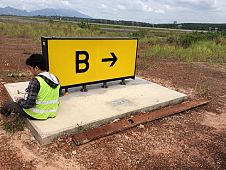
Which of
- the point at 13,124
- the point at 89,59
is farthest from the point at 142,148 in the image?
the point at 89,59

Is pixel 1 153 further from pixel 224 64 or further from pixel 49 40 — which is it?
pixel 224 64

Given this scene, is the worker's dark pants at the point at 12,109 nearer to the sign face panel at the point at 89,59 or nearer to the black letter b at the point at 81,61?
the sign face panel at the point at 89,59

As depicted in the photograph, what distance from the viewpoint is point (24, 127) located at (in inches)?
173

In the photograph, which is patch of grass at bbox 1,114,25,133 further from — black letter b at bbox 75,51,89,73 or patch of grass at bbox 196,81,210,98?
patch of grass at bbox 196,81,210,98

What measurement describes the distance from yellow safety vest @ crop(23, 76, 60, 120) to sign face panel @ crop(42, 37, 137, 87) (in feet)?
3.60

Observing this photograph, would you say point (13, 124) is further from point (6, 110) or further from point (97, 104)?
point (97, 104)

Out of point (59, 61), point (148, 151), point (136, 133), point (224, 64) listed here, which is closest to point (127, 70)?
point (59, 61)

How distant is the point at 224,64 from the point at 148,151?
9.01 metres

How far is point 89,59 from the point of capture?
578 cm

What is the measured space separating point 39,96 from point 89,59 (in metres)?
1.98

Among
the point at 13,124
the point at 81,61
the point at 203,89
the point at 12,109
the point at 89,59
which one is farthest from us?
the point at 203,89

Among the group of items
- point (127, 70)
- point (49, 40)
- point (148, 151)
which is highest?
point (49, 40)

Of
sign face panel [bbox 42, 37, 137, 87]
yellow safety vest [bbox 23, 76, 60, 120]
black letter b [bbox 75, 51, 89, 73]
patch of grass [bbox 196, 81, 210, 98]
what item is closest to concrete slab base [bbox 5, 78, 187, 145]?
yellow safety vest [bbox 23, 76, 60, 120]

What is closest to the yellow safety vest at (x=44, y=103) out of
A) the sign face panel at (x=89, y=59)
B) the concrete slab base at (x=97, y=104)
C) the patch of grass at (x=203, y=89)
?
the concrete slab base at (x=97, y=104)
